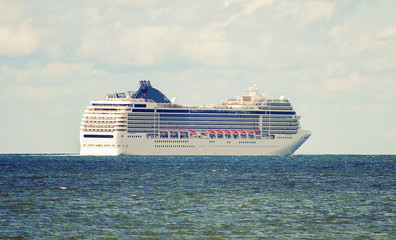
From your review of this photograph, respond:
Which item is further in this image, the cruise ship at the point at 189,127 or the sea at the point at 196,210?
the cruise ship at the point at 189,127

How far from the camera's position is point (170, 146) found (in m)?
164

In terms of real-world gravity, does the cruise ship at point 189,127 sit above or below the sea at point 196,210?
above

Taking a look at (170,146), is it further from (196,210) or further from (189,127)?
(196,210)

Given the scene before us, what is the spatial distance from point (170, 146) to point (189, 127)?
26.6 feet

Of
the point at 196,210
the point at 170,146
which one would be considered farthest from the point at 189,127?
the point at 196,210

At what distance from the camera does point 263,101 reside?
17862 cm

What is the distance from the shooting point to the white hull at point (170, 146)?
161000 mm

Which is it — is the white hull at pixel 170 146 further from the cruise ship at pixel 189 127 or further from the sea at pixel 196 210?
the sea at pixel 196 210

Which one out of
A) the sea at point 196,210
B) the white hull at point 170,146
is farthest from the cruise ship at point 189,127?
the sea at point 196,210

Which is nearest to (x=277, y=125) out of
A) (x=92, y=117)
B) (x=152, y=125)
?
(x=152, y=125)

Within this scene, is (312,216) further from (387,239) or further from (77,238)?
(77,238)

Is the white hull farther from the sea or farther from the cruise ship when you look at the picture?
the sea

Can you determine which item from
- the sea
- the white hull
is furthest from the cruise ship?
the sea

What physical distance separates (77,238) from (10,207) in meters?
14.6
